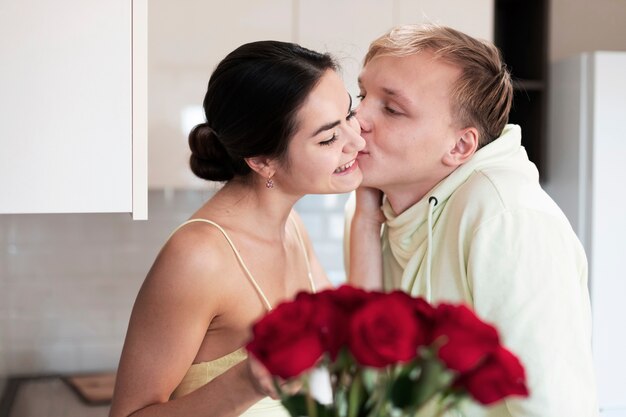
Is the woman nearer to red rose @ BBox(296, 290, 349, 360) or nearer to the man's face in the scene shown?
the man's face

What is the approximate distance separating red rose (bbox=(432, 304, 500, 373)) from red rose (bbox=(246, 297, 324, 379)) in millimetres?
100

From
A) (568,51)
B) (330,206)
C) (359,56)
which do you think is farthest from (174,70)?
(568,51)

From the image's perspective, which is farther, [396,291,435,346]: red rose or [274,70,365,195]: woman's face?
[274,70,365,195]: woman's face

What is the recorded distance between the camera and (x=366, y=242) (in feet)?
6.03

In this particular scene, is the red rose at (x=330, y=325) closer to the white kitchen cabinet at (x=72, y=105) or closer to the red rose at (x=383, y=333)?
the red rose at (x=383, y=333)

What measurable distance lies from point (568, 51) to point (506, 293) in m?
2.47

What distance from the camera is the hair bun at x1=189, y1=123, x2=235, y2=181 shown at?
1.64 meters

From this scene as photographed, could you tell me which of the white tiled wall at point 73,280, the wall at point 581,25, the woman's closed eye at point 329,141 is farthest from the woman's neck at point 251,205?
the wall at point 581,25

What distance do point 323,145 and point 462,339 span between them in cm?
90

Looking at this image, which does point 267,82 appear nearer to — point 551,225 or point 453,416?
point 551,225

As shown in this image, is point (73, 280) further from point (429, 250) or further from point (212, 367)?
point (429, 250)

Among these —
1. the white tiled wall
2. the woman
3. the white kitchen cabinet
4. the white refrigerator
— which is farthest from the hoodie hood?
the white tiled wall

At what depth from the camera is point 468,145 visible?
67.7 inches

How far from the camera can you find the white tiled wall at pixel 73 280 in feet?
10.5
